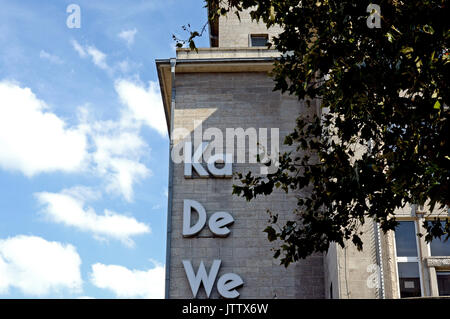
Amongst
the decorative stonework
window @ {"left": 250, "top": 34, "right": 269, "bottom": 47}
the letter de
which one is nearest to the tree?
the decorative stonework

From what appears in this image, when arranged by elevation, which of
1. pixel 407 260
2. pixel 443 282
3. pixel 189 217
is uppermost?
pixel 189 217

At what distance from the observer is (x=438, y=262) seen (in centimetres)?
1780

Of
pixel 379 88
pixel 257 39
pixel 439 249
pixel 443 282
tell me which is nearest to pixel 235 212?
pixel 439 249

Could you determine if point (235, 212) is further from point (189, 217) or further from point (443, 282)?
point (443, 282)

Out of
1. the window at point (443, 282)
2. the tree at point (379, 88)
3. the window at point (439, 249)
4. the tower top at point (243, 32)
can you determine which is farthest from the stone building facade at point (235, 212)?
the tree at point (379, 88)

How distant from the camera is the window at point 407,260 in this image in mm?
17891

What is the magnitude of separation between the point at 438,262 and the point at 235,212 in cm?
759

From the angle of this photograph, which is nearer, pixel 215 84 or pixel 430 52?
pixel 430 52

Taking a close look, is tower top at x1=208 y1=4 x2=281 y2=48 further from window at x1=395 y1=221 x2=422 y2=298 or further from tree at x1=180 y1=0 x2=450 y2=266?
tree at x1=180 y1=0 x2=450 y2=266

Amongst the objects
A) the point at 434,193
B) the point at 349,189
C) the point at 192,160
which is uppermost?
the point at 192,160

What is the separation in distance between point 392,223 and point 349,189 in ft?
7.53
